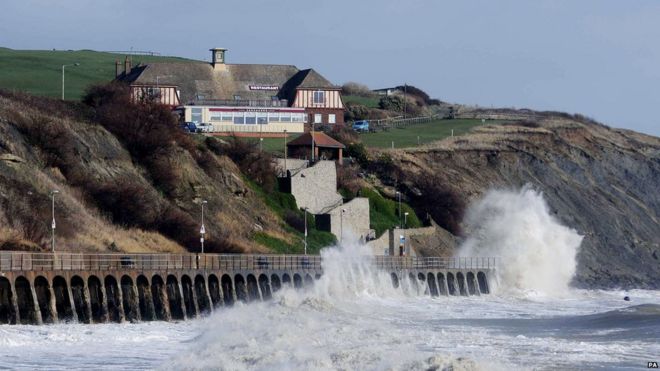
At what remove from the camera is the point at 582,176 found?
388 feet

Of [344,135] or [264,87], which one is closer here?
[344,135]

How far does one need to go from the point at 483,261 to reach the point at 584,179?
95.9 ft

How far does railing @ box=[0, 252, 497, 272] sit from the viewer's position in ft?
163

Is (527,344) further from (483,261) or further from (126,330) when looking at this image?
(483,261)

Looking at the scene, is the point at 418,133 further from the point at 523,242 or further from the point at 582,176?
the point at 523,242

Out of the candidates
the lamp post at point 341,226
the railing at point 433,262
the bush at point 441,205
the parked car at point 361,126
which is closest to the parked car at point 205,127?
the bush at point 441,205

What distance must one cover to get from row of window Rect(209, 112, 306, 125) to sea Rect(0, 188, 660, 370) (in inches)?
1053

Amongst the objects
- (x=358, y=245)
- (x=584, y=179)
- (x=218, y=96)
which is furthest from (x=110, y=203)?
(x=584, y=179)

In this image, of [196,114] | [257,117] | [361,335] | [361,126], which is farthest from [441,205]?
[361,335]

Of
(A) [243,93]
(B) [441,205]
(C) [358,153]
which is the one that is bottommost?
(B) [441,205]

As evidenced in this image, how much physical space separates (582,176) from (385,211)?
29791 mm

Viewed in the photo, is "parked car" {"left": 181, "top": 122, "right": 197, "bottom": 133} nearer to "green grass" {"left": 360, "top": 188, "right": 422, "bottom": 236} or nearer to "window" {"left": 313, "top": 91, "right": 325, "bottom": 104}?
"green grass" {"left": 360, "top": 188, "right": 422, "bottom": 236}

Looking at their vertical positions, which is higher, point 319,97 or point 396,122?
point 319,97

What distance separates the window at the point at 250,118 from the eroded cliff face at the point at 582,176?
10.7 meters
